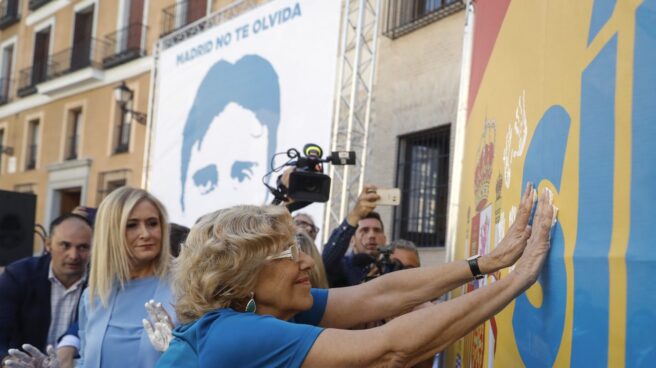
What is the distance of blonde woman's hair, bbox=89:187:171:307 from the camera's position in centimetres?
289

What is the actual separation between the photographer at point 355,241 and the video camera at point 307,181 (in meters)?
0.21

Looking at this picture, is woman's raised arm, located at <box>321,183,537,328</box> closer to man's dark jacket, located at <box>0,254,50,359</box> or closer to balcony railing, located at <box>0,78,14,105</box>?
man's dark jacket, located at <box>0,254,50,359</box>

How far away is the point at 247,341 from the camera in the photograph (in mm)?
1712

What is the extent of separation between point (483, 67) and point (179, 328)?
65.6 inches

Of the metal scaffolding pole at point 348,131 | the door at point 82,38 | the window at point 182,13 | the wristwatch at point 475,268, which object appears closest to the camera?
the wristwatch at point 475,268

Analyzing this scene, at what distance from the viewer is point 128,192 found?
9.91 ft

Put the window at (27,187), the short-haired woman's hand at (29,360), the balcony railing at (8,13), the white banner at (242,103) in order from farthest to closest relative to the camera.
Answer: the balcony railing at (8,13)
the window at (27,187)
the white banner at (242,103)
the short-haired woman's hand at (29,360)

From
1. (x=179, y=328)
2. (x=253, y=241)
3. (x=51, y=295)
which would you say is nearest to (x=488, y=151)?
(x=253, y=241)

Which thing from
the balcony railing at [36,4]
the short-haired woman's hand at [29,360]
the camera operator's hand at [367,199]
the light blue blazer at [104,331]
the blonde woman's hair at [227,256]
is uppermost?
the balcony railing at [36,4]

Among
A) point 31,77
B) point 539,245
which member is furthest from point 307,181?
point 31,77

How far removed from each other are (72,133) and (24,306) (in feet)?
54.4

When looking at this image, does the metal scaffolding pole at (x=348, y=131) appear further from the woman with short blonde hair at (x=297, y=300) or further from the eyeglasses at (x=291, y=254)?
the eyeglasses at (x=291, y=254)

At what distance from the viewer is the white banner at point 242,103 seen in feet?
24.2

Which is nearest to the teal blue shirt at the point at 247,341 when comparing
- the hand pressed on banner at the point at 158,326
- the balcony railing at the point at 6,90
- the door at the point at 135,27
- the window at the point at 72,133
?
the hand pressed on banner at the point at 158,326
